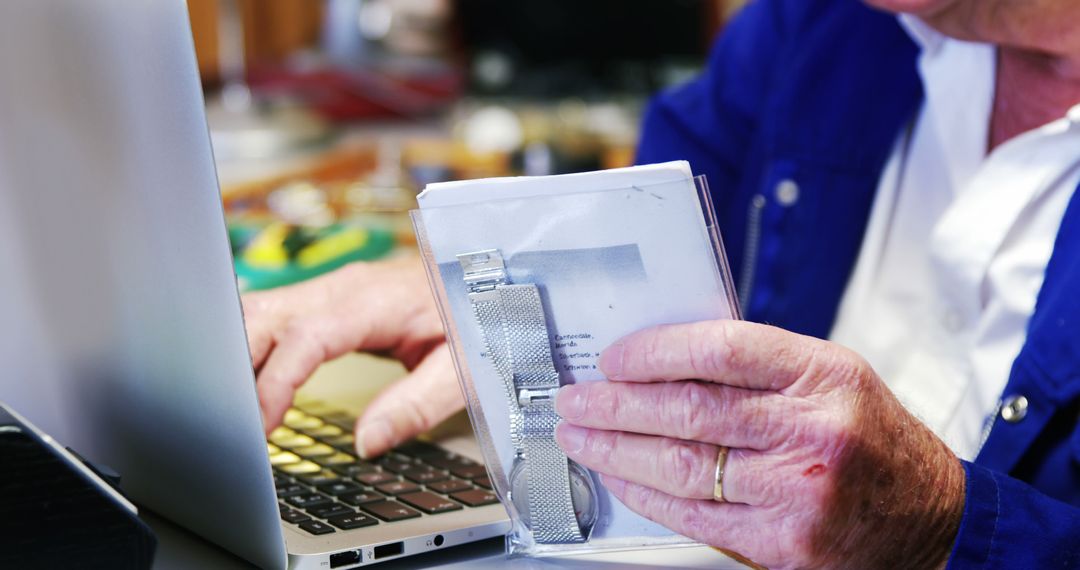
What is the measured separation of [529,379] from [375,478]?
0.18m

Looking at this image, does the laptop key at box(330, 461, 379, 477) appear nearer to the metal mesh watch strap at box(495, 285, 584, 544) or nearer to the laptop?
the laptop

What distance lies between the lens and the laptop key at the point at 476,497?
2.14ft

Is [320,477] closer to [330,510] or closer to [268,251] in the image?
[330,510]

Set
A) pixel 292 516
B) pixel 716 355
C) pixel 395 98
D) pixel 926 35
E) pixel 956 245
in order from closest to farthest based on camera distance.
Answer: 1. pixel 716 355
2. pixel 292 516
3. pixel 956 245
4. pixel 926 35
5. pixel 395 98

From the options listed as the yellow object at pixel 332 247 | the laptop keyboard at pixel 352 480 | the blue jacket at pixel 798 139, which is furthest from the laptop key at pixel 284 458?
the yellow object at pixel 332 247

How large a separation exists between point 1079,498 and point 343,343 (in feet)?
1.74

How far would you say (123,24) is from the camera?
1.60 feet

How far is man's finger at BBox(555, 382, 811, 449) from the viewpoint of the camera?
0.53 metres

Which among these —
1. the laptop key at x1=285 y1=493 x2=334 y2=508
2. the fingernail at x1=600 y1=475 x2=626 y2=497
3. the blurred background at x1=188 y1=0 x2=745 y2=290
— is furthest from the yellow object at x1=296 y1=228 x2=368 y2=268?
the fingernail at x1=600 y1=475 x2=626 y2=497

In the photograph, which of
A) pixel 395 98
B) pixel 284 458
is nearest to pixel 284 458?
pixel 284 458

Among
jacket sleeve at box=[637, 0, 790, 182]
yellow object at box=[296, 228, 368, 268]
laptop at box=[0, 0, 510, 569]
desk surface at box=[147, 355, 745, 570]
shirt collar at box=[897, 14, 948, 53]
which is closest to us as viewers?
laptop at box=[0, 0, 510, 569]

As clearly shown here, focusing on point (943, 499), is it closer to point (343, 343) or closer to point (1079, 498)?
point (1079, 498)

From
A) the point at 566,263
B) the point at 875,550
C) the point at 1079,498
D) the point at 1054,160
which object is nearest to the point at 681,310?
the point at 566,263

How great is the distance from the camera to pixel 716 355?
0.51 m
